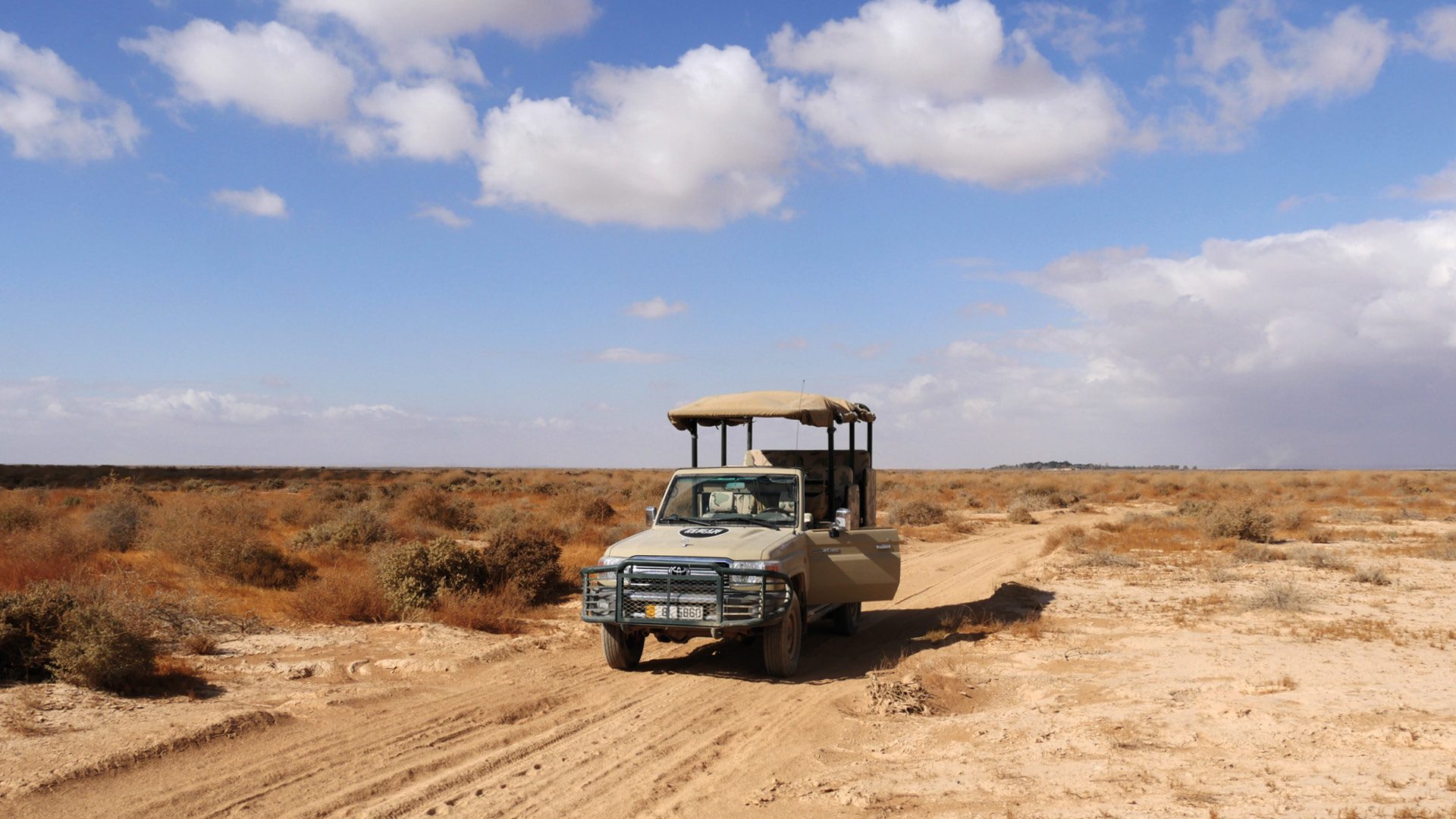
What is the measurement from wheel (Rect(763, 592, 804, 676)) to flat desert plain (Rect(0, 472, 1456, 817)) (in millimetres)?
187

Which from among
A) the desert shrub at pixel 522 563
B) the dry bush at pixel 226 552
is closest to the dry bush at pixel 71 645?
the desert shrub at pixel 522 563

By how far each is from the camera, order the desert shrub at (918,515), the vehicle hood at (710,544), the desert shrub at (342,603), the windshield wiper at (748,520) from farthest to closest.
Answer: the desert shrub at (918,515) → the desert shrub at (342,603) → the windshield wiper at (748,520) → the vehicle hood at (710,544)

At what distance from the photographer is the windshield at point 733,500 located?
10.2 m

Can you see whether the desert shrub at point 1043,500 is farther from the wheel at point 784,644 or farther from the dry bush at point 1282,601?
the wheel at point 784,644

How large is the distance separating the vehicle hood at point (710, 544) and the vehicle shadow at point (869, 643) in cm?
130

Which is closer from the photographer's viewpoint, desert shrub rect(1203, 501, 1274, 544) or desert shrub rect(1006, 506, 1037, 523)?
desert shrub rect(1203, 501, 1274, 544)

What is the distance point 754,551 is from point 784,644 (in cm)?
97

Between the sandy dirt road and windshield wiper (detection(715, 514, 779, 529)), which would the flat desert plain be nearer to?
the sandy dirt road

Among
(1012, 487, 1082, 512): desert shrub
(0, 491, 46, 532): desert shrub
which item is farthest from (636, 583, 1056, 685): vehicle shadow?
(1012, 487, 1082, 512): desert shrub

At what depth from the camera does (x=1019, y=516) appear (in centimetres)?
3256

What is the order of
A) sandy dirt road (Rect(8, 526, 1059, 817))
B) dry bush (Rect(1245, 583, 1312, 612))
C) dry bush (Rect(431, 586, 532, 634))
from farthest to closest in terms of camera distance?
dry bush (Rect(1245, 583, 1312, 612))
dry bush (Rect(431, 586, 532, 634))
sandy dirt road (Rect(8, 526, 1059, 817))

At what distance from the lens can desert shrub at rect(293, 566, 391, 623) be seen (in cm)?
1205

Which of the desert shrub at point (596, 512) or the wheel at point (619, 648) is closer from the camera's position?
the wheel at point (619, 648)

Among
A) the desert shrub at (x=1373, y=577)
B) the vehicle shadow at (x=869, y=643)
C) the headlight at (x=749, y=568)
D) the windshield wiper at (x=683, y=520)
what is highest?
the windshield wiper at (x=683, y=520)
